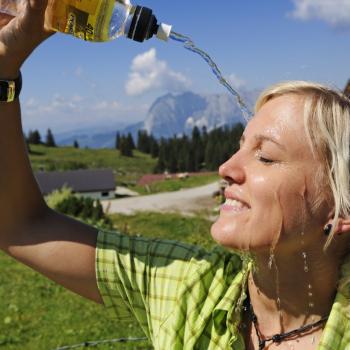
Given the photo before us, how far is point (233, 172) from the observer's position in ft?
6.86

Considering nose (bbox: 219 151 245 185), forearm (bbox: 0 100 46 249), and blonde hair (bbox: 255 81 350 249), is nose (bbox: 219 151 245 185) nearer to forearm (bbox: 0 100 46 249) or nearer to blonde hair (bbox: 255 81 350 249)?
blonde hair (bbox: 255 81 350 249)

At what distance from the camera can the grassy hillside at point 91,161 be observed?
3145 inches

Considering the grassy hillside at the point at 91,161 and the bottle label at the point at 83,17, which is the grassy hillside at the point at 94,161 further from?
the bottle label at the point at 83,17

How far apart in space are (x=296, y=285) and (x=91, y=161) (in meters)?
91.9

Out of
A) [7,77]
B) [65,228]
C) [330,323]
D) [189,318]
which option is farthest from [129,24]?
[330,323]

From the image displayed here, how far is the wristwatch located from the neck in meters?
1.19

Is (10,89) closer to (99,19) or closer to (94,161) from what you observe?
(99,19)

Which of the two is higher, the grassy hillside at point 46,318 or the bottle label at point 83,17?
the bottle label at point 83,17

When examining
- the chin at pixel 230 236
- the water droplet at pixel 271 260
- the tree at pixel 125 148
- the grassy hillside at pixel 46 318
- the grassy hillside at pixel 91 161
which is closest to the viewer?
the chin at pixel 230 236

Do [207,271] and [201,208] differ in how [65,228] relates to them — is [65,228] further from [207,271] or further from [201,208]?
[201,208]

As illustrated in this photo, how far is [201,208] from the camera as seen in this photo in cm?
3569

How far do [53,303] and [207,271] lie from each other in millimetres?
7986

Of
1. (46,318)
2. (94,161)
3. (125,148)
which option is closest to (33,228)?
(46,318)

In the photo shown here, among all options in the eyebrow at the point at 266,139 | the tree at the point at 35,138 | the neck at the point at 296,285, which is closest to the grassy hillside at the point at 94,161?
the tree at the point at 35,138
